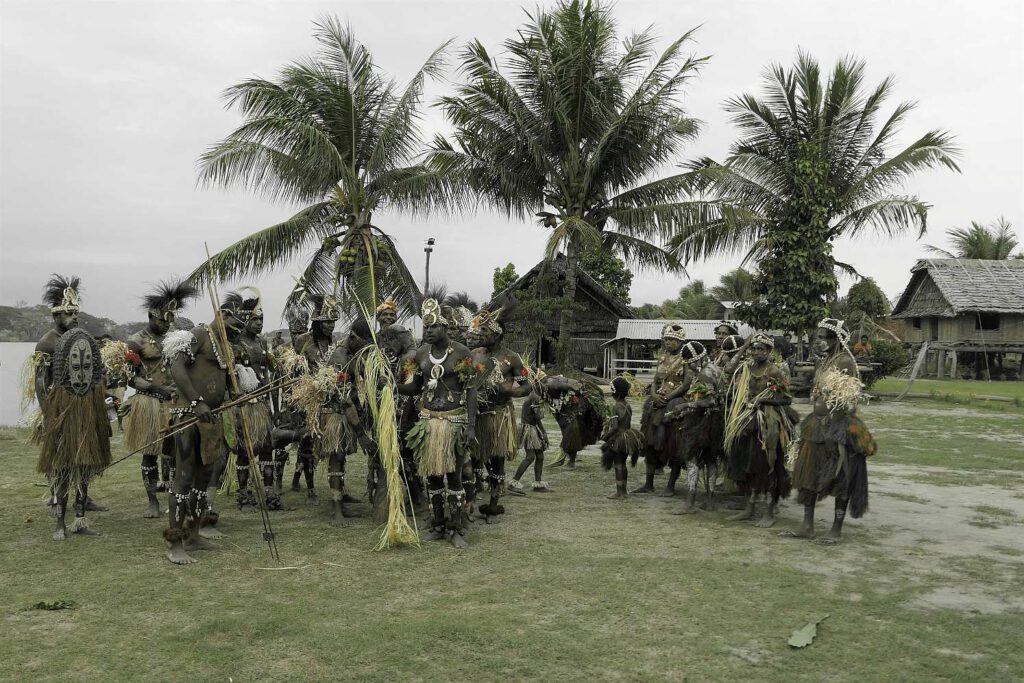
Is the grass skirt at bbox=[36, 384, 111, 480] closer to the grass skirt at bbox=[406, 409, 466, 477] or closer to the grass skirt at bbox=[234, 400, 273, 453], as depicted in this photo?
the grass skirt at bbox=[234, 400, 273, 453]

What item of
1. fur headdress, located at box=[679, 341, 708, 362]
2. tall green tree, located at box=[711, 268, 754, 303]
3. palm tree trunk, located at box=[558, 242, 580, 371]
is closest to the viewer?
fur headdress, located at box=[679, 341, 708, 362]

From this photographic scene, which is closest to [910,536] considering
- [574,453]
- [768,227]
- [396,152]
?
[574,453]

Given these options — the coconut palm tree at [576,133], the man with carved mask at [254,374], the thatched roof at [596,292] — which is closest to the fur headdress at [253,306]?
the man with carved mask at [254,374]

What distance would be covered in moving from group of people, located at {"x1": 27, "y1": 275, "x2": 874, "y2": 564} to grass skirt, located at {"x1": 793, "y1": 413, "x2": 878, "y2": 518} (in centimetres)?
1

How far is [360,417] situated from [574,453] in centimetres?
323

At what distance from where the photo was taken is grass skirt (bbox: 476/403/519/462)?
7.17m

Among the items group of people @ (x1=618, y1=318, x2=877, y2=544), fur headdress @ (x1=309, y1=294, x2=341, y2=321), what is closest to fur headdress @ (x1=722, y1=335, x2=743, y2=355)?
group of people @ (x1=618, y1=318, x2=877, y2=544)

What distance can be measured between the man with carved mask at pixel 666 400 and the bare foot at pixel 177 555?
455 centimetres

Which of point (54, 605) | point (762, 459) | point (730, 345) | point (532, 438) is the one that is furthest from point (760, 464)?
point (54, 605)

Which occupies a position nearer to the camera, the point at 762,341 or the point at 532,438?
the point at 762,341

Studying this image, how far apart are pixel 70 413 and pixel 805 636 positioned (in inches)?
223

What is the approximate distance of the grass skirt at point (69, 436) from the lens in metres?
6.30

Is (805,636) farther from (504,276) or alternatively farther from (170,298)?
(504,276)

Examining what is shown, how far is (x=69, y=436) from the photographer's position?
20.7 ft
